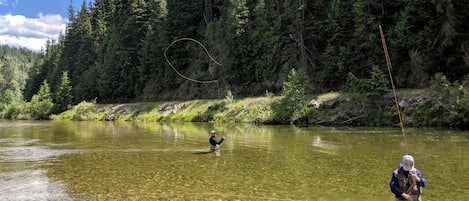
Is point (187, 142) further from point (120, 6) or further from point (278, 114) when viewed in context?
point (120, 6)

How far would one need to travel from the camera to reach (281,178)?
1878cm

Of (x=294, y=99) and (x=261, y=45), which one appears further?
(x=261, y=45)

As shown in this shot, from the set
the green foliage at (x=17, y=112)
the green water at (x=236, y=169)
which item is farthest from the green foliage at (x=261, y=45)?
the green water at (x=236, y=169)

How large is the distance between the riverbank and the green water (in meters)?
9.47

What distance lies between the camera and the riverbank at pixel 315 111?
4331 centimetres

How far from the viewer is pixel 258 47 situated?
224 feet

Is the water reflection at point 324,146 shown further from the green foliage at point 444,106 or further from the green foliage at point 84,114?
the green foliage at point 84,114

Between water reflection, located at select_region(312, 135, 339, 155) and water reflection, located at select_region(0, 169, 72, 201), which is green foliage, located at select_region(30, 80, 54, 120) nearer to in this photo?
water reflection, located at select_region(312, 135, 339, 155)

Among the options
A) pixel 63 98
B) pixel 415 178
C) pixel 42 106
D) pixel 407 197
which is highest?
pixel 63 98

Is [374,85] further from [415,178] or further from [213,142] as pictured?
[415,178]

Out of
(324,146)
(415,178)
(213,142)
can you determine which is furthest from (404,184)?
(324,146)

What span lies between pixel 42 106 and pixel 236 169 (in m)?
86.8

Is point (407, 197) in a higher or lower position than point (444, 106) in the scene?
lower

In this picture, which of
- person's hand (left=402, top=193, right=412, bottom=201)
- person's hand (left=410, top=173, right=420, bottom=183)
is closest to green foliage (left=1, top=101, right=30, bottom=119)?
person's hand (left=402, top=193, right=412, bottom=201)
